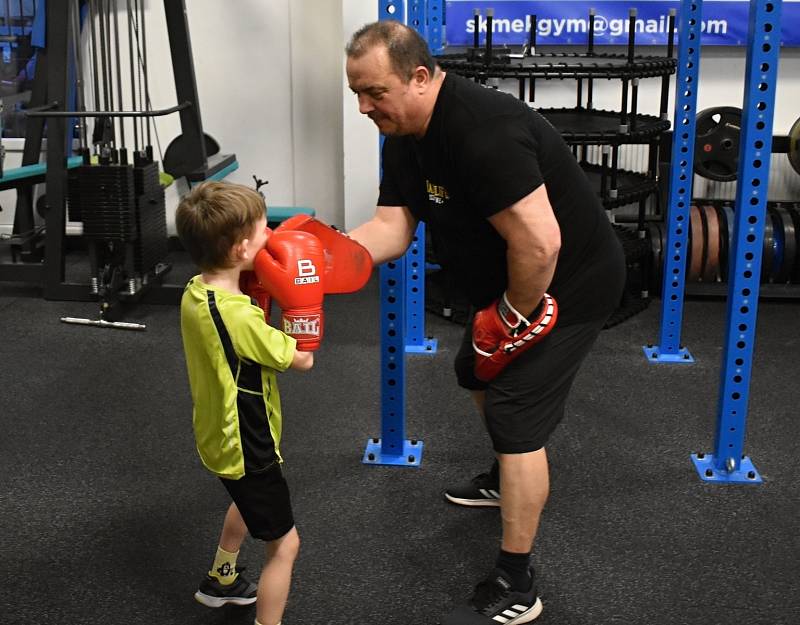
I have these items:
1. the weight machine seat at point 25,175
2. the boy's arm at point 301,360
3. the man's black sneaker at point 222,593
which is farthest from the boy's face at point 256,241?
the weight machine seat at point 25,175

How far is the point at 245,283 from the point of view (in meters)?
2.06

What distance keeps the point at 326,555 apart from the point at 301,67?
3630 mm

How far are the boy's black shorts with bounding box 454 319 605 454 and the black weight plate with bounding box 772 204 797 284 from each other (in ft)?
9.43

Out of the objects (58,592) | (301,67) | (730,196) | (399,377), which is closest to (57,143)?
(301,67)

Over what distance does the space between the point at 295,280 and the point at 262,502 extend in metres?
0.45

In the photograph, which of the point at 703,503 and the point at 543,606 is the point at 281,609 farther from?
the point at 703,503

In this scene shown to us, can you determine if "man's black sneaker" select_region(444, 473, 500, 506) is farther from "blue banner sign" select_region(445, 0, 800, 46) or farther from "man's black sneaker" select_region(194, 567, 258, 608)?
"blue banner sign" select_region(445, 0, 800, 46)

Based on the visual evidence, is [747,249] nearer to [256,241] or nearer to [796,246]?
[256,241]

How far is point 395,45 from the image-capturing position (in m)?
1.99

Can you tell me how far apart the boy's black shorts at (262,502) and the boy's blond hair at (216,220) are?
17.1 inches

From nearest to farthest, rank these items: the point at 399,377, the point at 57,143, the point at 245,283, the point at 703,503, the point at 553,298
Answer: the point at 245,283
the point at 553,298
the point at 703,503
the point at 399,377
the point at 57,143

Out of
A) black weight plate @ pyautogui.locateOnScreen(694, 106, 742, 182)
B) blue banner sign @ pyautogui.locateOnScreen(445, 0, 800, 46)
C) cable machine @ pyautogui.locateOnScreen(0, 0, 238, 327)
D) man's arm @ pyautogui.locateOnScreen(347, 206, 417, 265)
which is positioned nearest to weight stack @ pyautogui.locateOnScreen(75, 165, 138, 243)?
cable machine @ pyautogui.locateOnScreen(0, 0, 238, 327)

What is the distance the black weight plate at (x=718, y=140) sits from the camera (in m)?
4.91

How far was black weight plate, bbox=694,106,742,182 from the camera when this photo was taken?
4906 mm
